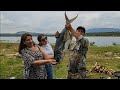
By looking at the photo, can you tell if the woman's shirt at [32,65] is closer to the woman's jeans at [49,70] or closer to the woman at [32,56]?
the woman at [32,56]

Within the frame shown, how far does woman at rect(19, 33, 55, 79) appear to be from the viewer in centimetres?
427

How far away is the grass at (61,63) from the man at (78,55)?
0.45ft

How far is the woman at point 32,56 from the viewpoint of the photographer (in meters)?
4.27

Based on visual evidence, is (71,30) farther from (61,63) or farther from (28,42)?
(28,42)

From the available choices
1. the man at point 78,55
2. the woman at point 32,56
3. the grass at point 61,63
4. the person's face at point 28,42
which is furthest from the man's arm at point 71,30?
the person's face at point 28,42

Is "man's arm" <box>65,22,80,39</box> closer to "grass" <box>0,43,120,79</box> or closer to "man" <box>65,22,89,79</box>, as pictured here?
"man" <box>65,22,89,79</box>

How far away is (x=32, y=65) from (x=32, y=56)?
0.11 meters

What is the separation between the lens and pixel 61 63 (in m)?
4.84

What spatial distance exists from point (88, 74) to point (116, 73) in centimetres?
38

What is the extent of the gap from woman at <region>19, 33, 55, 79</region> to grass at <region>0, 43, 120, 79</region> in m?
0.45

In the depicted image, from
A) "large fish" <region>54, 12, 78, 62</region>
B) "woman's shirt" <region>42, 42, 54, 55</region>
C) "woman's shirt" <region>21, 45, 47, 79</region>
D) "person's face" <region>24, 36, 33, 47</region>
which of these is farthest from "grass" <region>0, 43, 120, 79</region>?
"person's face" <region>24, 36, 33, 47</region>
